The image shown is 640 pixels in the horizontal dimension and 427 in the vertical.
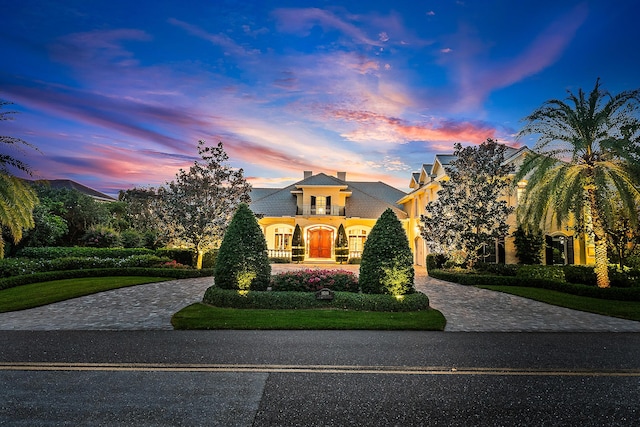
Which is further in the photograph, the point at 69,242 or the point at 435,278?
the point at 69,242

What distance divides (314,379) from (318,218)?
2645 centimetres

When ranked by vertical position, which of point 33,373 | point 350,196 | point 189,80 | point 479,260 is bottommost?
point 33,373

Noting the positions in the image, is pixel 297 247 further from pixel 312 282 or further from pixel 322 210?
pixel 312 282

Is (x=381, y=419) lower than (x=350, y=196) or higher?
lower

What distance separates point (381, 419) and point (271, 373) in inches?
84.6

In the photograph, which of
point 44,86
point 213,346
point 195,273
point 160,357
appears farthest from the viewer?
point 195,273

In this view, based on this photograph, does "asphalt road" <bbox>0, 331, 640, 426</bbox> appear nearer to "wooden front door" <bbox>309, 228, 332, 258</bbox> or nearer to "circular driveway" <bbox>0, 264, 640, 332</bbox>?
"circular driveway" <bbox>0, 264, 640, 332</bbox>

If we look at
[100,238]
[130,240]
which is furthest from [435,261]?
[100,238]

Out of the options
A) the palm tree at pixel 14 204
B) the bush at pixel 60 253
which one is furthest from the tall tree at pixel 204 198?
the palm tree at pixel 14 204

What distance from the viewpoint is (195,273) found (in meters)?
19.8

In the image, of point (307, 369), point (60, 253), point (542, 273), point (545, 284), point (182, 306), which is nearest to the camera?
point (307, 369)

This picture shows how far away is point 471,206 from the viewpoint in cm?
1958

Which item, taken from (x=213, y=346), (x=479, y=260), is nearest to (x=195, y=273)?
(x=213, y=346)

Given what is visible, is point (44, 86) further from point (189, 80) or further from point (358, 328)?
point (358, 328)
